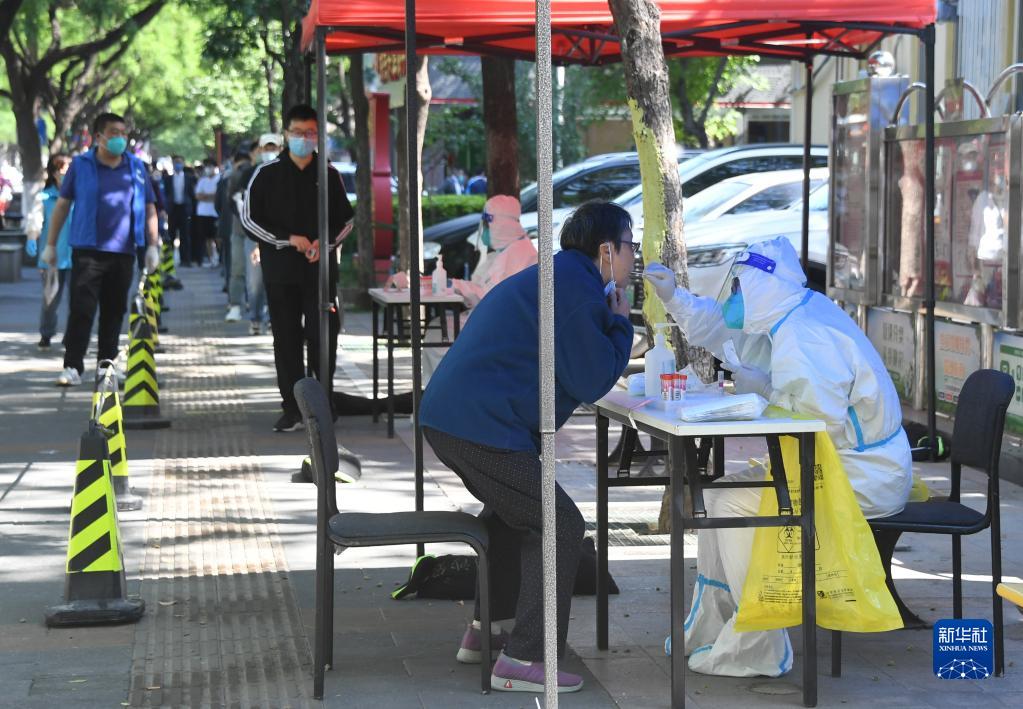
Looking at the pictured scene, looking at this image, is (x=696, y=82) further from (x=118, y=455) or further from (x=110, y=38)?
(x=118, y=455)

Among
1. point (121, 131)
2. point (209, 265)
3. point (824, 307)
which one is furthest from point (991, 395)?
point (209, 265)

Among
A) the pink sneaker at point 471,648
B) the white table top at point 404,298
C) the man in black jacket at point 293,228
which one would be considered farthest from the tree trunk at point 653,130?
the man in black jacket at point 293,228

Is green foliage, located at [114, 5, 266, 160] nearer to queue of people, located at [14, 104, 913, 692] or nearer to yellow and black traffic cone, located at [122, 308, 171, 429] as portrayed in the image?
yellow and black traffic cone, located at [122, 308, 171, 429]

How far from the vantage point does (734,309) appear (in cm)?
559

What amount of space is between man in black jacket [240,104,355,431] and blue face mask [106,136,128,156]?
151 centimetres

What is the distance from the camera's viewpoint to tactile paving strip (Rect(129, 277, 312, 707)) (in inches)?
214

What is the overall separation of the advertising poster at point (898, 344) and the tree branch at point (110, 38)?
19.2 metres

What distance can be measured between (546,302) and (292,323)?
6771 millimetres

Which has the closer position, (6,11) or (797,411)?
(797,411)

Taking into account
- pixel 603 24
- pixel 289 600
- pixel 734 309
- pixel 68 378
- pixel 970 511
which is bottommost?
pixel 289 600

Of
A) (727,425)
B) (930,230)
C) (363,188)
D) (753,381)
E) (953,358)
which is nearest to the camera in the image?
(727,425)

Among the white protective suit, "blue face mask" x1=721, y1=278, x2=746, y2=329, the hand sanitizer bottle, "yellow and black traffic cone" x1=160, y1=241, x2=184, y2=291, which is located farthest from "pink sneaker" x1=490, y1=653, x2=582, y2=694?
"yellow and black traffic cone" x1=160, y1=241, x2=184, y2=291

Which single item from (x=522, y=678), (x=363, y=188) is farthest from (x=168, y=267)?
(x=522, y=678)

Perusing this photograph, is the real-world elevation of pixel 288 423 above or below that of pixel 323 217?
below
